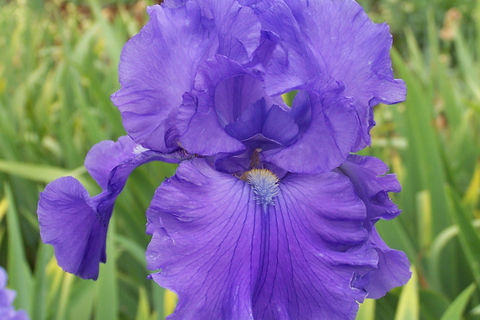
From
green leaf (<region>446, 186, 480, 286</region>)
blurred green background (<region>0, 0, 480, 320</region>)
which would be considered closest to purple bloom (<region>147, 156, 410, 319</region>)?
blurred green background (<region>0, 0, 480, 320</region>)

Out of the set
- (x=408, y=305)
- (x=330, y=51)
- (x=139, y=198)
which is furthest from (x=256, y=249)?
(x=139, y=198)

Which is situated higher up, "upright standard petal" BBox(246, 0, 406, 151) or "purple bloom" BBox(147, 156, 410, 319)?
"upright standard petal" BBox(246, 0, 406, 151)

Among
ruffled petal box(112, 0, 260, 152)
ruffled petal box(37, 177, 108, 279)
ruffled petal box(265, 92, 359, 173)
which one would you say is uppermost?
ruffled petal box(112, 0, 260, 152)

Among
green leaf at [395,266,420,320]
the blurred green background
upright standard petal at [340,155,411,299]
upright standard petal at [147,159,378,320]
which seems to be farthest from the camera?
the blurred green background

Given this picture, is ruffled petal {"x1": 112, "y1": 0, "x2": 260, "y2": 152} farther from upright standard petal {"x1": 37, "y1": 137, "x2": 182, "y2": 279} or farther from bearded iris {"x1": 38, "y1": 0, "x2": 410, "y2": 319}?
upright standard petal {"x1": 37, "y1": 137, "x2": 182, "y2": 279}

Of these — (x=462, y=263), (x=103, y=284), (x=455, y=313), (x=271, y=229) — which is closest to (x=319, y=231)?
(x=271, y=229)

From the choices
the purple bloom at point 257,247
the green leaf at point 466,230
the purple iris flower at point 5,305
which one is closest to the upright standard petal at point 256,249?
the purple bloom at point 257,247

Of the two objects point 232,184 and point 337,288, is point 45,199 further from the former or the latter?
point 337,288

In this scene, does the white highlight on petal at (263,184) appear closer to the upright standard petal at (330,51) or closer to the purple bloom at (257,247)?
the purple bloom at (257,247)

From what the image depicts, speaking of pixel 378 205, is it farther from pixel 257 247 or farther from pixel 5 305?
pixel 5 305
